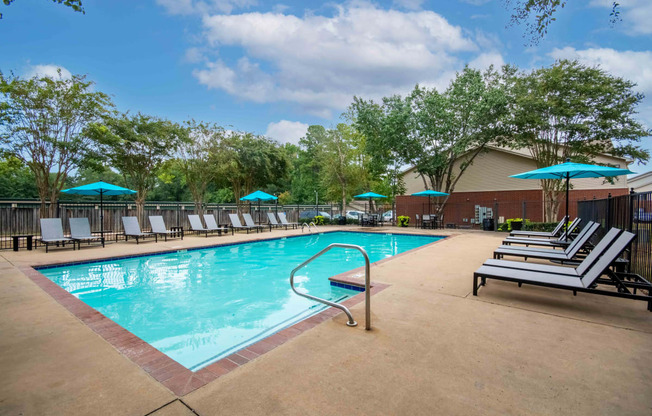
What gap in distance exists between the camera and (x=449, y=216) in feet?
66.4

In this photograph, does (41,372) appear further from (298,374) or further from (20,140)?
(20,140)

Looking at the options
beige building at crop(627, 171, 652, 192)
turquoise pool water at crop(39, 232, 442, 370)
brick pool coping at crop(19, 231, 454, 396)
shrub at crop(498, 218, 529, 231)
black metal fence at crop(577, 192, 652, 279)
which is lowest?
turquoise pool water at crop(39, 232, 442, 370)

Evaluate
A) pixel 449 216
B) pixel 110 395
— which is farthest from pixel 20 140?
pixel 449 216

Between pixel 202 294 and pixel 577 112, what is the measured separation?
635 inches

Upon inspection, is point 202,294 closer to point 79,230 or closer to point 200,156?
point 79,230

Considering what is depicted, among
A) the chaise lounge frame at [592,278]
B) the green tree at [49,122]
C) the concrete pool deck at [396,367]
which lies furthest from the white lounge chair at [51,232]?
the chaise lounge frame at [592,278]

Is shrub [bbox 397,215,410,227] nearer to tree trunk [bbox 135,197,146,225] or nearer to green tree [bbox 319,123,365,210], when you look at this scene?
green tree [bbox 319,123,365,210]

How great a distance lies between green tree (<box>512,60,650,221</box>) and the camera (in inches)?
510

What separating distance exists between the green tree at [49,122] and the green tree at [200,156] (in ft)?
12.5

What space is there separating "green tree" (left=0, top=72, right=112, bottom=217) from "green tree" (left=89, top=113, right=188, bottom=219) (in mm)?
733

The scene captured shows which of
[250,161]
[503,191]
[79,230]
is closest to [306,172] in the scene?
[250,161]

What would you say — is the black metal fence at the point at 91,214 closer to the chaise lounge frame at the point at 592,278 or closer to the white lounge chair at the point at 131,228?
the white lounge chair at the point at 131,228

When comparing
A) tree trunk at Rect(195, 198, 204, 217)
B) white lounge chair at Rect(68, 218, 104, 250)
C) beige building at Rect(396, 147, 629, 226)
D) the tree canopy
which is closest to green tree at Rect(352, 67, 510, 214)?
beige building at Rect(396, 147, 629, 226)

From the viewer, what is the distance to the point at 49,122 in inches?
436
